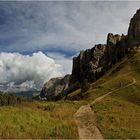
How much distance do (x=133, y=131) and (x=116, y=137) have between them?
13.5 ft

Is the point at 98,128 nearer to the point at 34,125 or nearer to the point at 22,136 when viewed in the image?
the point at 34,125

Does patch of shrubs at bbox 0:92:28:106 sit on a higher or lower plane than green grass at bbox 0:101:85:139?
higher

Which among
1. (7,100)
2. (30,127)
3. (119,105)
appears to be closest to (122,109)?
(119,105)

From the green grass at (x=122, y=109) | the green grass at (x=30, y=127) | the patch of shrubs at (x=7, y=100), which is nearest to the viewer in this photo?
the green grass at (x=30, y=127)

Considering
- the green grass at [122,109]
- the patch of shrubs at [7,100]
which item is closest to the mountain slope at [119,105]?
the green grass at [122,109]

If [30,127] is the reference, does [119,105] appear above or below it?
above

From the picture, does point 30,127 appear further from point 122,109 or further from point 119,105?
point 119,105

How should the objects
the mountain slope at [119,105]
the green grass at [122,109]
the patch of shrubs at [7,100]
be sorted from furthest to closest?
the patch of shrubs at [7,100] < the mountain slope at [119,105] < the green grass at [122,109]

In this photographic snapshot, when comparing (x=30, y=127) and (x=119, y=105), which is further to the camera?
(x=119, y=105)

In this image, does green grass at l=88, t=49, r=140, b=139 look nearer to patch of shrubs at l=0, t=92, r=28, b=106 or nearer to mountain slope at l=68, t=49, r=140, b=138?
mountain slope at l=68, t=49, r=140, b=138

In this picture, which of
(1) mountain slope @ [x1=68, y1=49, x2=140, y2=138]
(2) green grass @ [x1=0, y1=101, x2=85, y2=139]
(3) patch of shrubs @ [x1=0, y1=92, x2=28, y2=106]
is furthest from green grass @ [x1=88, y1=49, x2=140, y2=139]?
(3) patch of shrubs @ [x1=0, y1=92, x2=28, y2=106]

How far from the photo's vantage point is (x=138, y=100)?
276ft

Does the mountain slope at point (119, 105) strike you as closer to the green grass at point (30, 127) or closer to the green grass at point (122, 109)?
the green grass at point (122, 109)

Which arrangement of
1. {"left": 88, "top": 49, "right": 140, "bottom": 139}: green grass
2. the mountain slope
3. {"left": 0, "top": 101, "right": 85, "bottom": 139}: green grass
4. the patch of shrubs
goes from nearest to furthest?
{"left": 0, "top": 101, "right": 85, "bottom": 139}: green grass → {"left": 88, "top": 49, "right": 140, "bottom": 139}: green grass → the mountain slope → the patch of shrubs
